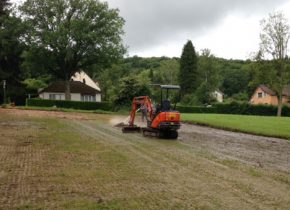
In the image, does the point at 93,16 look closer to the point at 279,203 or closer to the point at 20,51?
the point at 20,51

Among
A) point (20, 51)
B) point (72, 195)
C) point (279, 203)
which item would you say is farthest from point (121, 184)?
point (20, 51)

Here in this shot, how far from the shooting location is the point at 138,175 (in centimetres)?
1116

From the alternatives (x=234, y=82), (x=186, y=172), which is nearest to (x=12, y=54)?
(x=186, y=172)

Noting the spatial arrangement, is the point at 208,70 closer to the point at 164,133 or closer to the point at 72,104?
the point at 72,104

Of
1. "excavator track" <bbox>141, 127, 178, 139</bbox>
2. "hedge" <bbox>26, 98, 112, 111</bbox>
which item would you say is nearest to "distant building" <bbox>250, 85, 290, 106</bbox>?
"hedge" <bbox>26, 98, 112, 111</bbox>

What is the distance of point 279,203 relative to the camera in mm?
8688

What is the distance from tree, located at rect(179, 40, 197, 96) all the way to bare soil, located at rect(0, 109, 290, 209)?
77.7 m

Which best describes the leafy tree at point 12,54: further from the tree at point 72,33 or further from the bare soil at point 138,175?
the bare soil at point 138,175

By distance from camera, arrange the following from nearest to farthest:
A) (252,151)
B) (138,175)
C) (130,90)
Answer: (138,175) < (252,151) < (130,90)

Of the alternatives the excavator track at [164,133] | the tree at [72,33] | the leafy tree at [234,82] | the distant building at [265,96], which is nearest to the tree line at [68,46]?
the tree at [72,33]

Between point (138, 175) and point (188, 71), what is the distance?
3402 inches

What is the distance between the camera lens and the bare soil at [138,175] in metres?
8.52

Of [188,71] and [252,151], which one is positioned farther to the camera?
[188,71]

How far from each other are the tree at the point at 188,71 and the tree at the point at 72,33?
1378 inches
